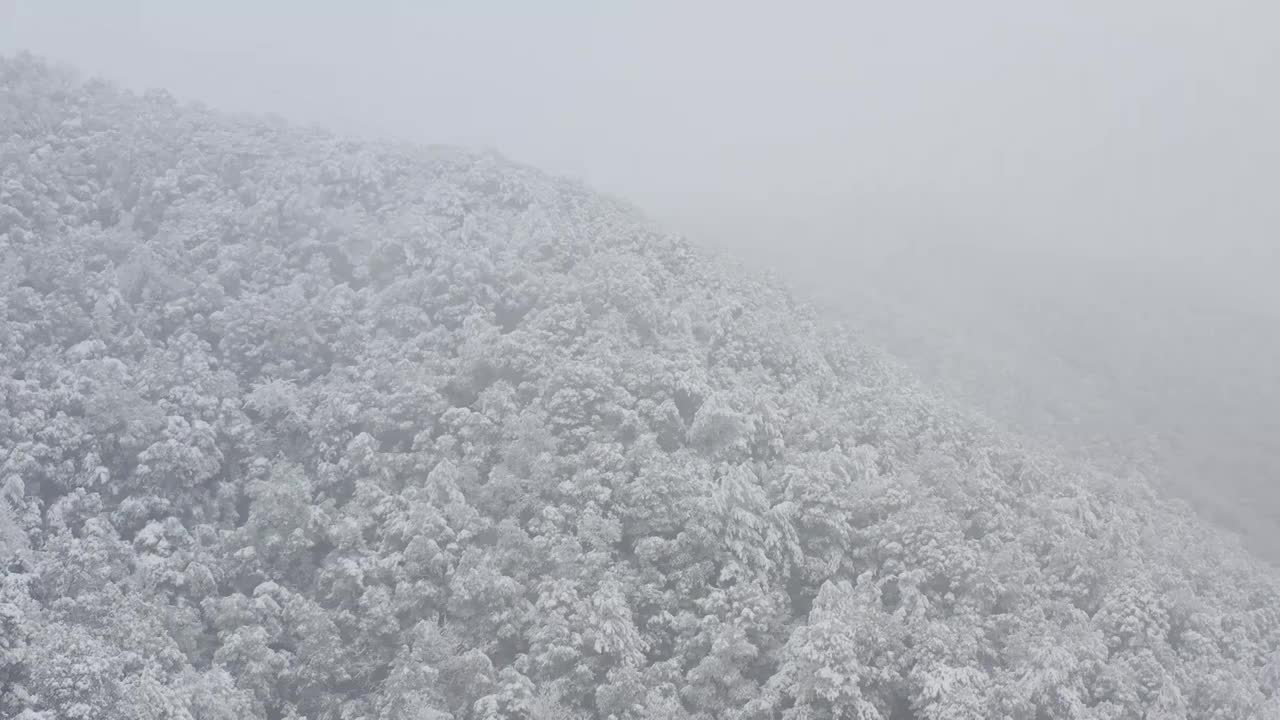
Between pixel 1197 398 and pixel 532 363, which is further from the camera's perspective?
pixel 1197 398

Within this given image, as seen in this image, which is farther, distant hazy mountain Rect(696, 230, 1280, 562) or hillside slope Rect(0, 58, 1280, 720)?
distant hazy mountain Rect(696, 230, 1280, 562)

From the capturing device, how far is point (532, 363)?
42.5 meters

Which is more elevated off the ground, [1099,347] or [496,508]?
[1099,347]

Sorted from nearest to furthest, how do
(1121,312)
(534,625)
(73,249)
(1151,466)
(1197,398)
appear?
(534,625) < (73,249) < (1151,466) < (1197,398) < (1121,312)

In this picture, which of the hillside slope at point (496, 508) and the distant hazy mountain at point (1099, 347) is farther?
the distant hazy mountain at point (1099, 347)

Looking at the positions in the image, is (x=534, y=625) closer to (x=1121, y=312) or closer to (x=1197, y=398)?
(x=1197, y=398)

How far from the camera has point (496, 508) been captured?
3650 cm

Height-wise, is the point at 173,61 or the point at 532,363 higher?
the point at 173,61

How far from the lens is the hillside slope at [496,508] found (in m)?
29.7

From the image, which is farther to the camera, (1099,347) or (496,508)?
(1099,347)

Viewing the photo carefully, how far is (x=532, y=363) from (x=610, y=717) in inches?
741

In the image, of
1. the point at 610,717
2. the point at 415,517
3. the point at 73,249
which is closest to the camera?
the point at 610,717

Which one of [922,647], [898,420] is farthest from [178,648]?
[898,420]

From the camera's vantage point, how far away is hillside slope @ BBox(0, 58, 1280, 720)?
97.4ft
